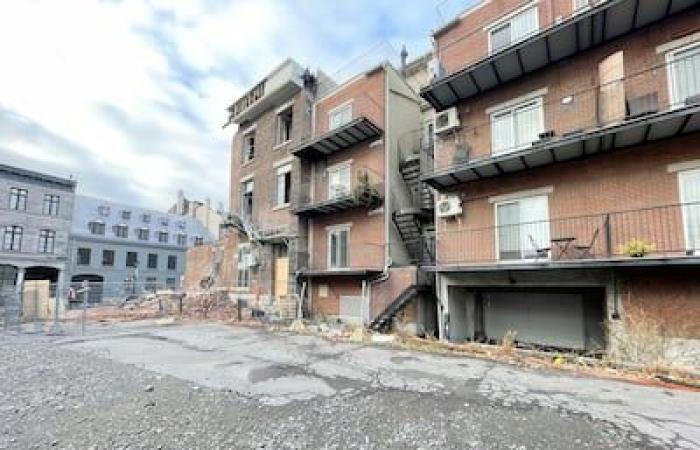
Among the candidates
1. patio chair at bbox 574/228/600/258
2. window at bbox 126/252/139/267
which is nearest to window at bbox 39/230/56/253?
window at bbox 126/252/139/267

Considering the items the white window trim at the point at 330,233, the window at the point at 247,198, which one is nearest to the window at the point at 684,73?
the white window trim at the point at 330,233

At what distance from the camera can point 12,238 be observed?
119 feet

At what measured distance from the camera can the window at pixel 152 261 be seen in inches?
1977

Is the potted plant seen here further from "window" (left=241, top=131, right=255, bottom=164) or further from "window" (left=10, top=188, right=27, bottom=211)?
"window" (left=10, top=188, right=27, bottom=211)

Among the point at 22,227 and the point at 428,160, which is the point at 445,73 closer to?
the point at 428,160

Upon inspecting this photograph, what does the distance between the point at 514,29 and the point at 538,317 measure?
9643mm

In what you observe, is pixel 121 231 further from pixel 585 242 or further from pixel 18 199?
pixel 585 242

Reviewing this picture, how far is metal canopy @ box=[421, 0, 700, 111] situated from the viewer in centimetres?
984

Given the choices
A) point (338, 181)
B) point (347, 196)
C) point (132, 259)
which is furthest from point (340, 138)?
point (132, 259)

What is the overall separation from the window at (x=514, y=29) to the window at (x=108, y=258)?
48173mm

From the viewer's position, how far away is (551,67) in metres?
12.0

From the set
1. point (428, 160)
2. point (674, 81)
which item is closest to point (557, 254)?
point (674, 81)

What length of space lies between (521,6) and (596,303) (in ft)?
32.3

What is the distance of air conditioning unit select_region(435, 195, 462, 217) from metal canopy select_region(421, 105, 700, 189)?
0.65 meters
